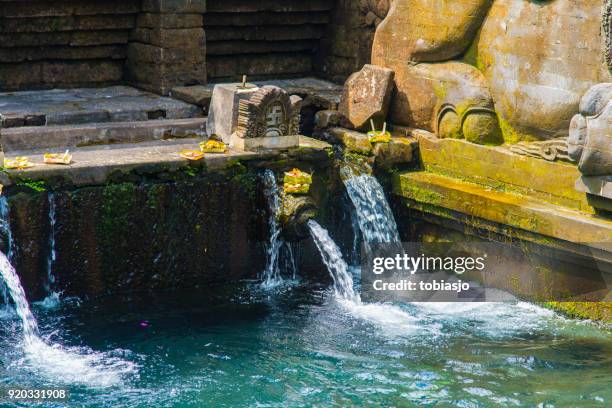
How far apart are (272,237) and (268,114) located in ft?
3.46

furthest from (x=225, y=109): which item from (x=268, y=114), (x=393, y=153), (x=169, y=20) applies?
(x=169, y=20)

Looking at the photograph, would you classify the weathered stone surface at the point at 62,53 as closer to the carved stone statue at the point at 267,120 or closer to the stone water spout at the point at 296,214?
the carved stone statue at the point at 267,120

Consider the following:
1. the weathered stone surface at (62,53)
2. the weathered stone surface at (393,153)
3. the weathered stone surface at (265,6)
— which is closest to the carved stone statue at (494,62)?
the weathered stone surface at (393,153)

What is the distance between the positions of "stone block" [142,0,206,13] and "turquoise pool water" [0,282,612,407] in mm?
3361

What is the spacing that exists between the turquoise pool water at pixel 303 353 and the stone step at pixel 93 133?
5.11 ft

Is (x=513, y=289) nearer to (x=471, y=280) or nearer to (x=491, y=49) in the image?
(x=471, y=280)

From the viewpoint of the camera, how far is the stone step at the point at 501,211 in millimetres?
8383

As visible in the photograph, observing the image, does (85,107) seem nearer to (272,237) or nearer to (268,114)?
(268,114)

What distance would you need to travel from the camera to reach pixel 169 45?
440 inches

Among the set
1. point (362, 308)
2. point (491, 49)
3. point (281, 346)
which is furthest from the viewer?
point (491, 49)

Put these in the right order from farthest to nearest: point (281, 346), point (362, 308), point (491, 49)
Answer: point (491, 49)
point (362, 308)
point (281, 346)

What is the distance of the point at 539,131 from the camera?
9195 millimetres

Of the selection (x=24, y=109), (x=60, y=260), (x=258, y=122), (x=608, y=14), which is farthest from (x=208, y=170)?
(x=608, y=14)

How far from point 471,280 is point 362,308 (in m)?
1.24
